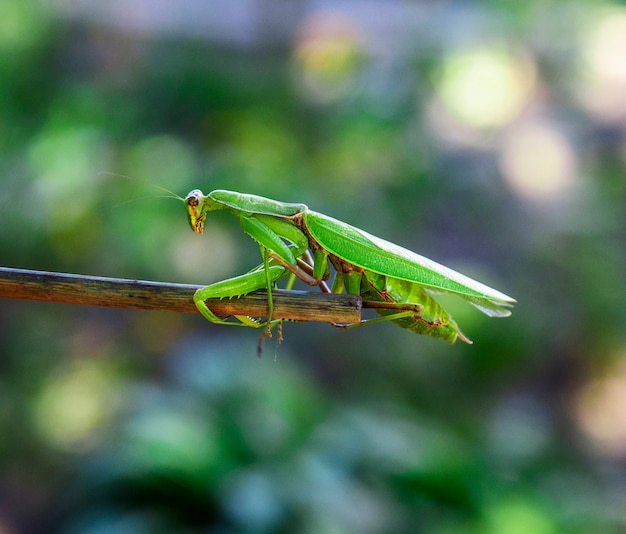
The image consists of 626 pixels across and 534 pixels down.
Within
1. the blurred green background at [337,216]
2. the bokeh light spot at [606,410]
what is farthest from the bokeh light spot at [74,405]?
the bokeh light spot at [606,410]

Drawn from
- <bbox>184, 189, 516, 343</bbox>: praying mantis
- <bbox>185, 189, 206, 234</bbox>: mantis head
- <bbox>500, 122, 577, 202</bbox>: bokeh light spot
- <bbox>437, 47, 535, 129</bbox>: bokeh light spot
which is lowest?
<bbox>184, 189, 516, 343</bbox>: praying mantis

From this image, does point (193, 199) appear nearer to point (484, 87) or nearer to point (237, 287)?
point (237, 287)

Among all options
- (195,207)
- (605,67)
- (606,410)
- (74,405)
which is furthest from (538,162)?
(195,207)

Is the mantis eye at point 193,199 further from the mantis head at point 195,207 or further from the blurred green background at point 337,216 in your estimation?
the blurred green background at point 337,216

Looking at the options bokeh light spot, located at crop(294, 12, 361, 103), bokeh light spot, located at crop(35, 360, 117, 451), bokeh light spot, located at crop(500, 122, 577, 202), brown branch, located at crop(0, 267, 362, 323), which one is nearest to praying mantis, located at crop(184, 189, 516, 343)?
brown branch, located at crop(0, 267, 362, 323)

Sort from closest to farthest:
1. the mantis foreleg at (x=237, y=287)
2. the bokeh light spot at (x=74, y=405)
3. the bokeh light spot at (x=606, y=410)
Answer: the mantis foreleg at (x=237, y=287) < the bokeh light spot at (x=74, y=405) < the bokeh light spot at (x=606, y=410)

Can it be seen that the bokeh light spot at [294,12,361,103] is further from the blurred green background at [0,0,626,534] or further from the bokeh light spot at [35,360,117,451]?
the bokeh light spot at [35,360,117,451]
